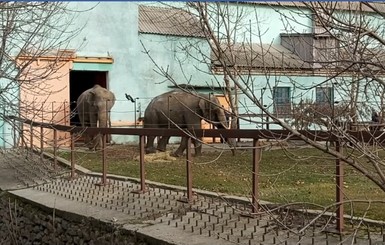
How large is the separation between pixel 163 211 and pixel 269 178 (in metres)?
3.94

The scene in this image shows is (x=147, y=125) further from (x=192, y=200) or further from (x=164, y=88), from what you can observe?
(x=192, y=200)

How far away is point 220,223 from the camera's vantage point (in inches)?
270

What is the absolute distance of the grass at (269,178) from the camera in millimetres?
8266

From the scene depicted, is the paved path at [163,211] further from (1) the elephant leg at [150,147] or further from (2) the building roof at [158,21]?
(2) the building roof at [158,21]

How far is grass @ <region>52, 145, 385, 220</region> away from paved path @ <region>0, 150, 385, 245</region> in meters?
0.67

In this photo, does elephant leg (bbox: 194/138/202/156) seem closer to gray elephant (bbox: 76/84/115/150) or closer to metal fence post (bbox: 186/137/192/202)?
metal fence post (bbox: 186/137/192/202)

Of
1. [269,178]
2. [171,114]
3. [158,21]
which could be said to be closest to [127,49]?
[158,21]

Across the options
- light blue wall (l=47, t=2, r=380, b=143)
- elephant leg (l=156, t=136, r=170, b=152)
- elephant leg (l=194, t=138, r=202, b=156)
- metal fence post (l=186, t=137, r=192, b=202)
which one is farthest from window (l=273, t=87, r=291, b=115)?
light blue wall (l=47, t=2, r=380, b=143)

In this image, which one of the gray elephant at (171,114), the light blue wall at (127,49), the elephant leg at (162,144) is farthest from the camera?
the light blue wall at (127,49)

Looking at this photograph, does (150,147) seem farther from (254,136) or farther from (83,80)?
(254,136)

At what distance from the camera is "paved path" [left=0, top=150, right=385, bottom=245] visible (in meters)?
5.98

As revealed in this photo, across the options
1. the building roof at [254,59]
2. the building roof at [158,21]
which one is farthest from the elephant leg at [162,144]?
the building roof at [254,59]

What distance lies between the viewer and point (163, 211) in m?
7.71

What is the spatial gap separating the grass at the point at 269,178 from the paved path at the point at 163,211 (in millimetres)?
667
